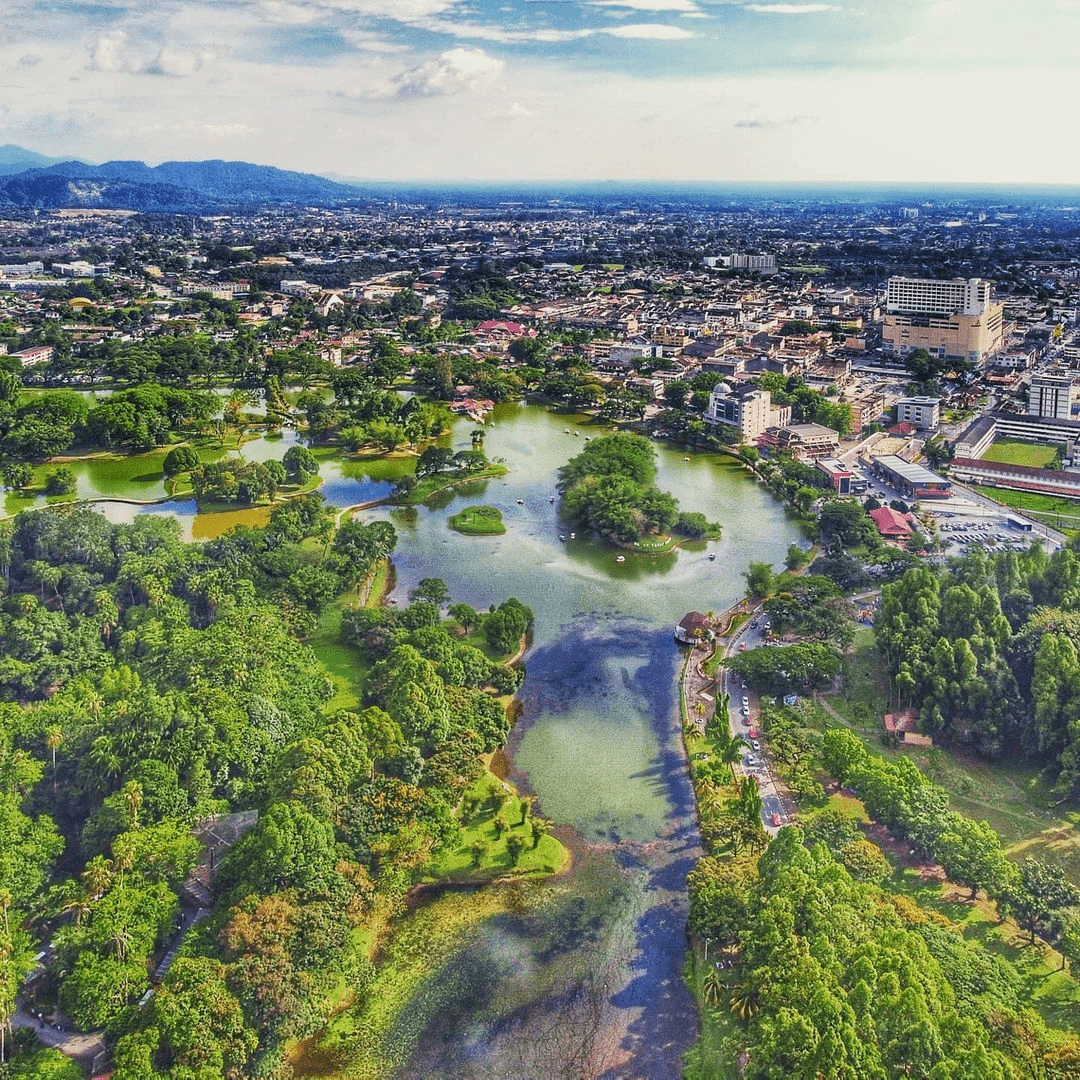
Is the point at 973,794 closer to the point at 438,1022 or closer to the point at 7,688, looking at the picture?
the point at 438,1022

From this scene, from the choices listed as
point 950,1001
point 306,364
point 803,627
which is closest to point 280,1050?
point 950,1001

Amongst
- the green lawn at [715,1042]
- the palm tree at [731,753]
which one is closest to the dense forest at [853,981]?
the green lawn at [715,1042]

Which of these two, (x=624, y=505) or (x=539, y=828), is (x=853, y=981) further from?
(x=624, y=505)

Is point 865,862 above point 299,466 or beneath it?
beneath

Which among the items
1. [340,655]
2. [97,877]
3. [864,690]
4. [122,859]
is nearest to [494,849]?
[122,859]

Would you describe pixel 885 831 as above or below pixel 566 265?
below

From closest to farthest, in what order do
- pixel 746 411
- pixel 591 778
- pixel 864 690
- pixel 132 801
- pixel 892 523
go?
pixel 132 801, pixel 591 778, pixel 864 690, pixel 892 523, pixel 746 411
